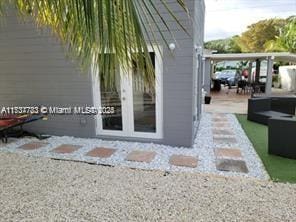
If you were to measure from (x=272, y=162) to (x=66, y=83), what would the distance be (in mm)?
4749

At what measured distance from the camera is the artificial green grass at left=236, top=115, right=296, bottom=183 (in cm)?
372

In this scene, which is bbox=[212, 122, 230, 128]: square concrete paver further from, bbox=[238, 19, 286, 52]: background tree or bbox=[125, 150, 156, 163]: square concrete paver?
bbox=[238, 19, 286, 52]: background tree

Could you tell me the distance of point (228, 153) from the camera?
476 cm

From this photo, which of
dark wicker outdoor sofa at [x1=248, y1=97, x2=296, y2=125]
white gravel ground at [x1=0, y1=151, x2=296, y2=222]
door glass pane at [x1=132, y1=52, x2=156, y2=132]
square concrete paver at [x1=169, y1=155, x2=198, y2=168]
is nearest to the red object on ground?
white gravel ground at [x1=0, y1=151, x2=296, y2=222]

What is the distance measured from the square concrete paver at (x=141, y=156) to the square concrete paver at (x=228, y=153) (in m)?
1.28

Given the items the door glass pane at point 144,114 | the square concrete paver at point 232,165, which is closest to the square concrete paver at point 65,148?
the door glass pane at point 144,114

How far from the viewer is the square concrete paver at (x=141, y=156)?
14.8 feet

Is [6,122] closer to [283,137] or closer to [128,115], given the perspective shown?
[128,115]

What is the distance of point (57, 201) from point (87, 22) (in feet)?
9.08

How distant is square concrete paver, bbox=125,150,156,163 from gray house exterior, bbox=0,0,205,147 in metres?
0.65

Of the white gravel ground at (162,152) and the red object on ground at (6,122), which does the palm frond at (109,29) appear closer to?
the white gravel ground at (162,152)

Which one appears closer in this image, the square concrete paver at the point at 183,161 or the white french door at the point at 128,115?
the square concrete paver at the point at 183,161

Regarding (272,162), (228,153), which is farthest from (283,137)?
(228,153)

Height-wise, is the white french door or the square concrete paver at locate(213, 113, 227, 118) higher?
the white french door
